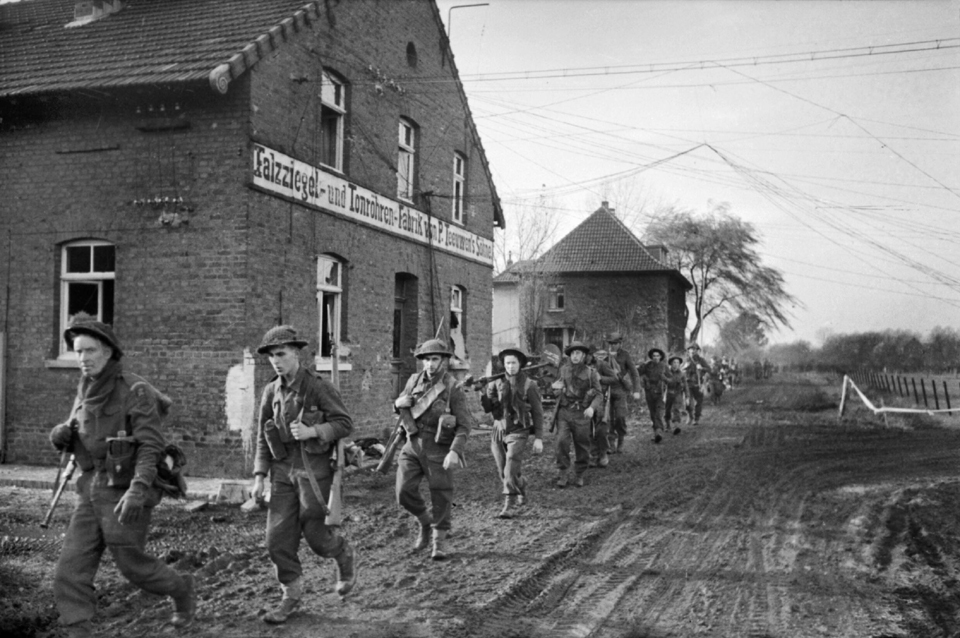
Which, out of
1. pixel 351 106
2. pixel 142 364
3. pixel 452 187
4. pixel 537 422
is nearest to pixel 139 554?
pixel 537 422

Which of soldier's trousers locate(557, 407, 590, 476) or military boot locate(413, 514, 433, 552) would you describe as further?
soldier's trousers locate(557, 407, 590, 476)

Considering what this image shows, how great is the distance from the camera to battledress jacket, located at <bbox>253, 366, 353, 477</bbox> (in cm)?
546

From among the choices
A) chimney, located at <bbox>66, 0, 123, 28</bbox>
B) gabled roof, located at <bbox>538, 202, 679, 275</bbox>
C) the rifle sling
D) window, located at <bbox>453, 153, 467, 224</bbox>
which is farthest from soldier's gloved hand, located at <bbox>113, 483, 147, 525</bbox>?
gabled roof, located at <bbox>538, 202, 679, 275</bbox>

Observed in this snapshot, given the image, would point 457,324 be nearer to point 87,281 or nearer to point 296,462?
point 87,281

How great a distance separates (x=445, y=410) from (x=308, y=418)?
1931 millimetres

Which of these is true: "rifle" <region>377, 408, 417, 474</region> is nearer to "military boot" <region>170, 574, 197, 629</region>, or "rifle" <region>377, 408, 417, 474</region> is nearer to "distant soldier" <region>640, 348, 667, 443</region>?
"military boot" <region>170, 574, 197, 629</region>

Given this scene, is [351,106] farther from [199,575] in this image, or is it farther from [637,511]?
[199,575]

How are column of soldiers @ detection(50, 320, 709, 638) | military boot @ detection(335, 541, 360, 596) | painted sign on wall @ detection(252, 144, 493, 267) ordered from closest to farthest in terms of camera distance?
column of soldiers @ detection(50, 320, 709, 638)
military boot @ detection(335, 541, 360, 596)
painted sign on wall @ detection(252, 144, 493, 267)

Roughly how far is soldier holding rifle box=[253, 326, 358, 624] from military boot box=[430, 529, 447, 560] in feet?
4.17

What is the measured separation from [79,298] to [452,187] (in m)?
8.89

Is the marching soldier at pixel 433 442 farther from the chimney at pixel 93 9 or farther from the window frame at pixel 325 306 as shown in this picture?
the chimney at pixel 93 9

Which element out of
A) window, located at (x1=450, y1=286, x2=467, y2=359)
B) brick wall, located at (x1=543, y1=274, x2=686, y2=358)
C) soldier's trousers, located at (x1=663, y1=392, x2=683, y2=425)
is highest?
brick wall, located at (x1=543, y1=274, x2=686, y2=358)

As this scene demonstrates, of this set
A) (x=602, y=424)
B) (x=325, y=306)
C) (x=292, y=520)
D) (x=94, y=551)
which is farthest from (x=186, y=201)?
(x=94, y=551)

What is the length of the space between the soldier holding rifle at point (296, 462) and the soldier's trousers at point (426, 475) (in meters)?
1.40
